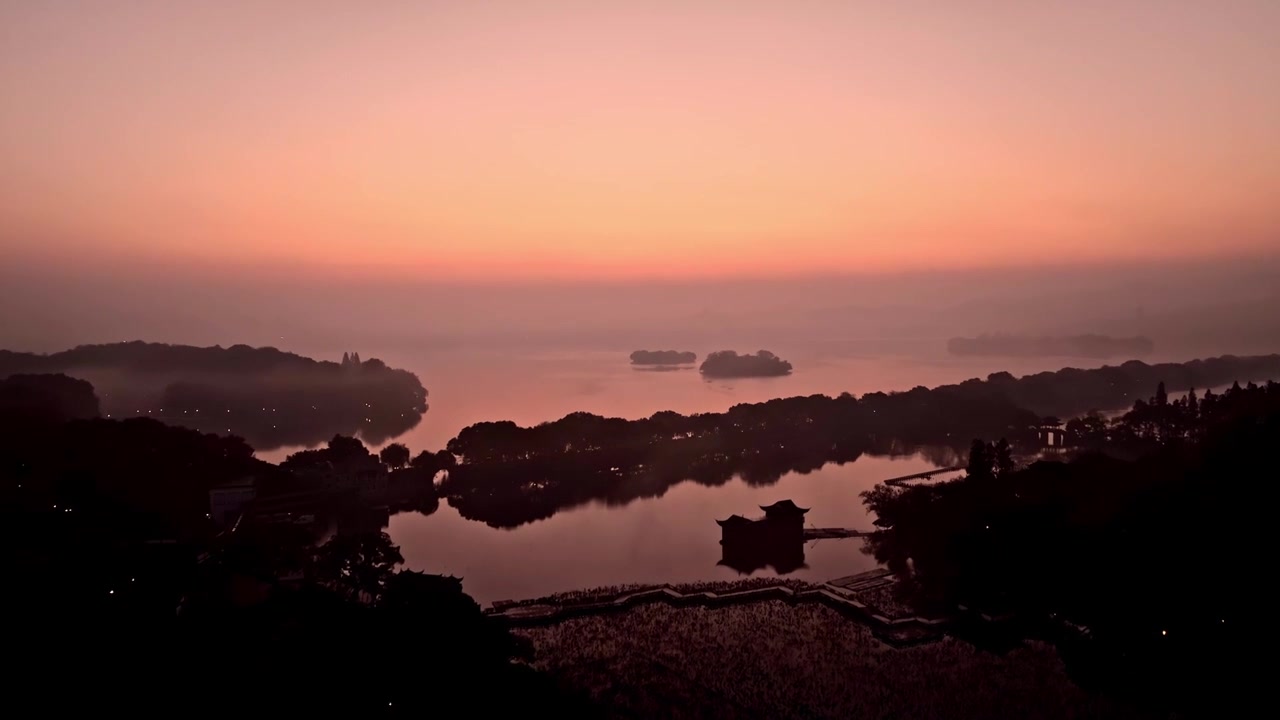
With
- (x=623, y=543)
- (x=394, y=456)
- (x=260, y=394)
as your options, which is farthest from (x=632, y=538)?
(x=260, y=394)

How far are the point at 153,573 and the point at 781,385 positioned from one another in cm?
9013

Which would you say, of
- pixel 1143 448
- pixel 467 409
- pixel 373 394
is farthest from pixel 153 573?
pixel 373 394

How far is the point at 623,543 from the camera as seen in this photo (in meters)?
31.0

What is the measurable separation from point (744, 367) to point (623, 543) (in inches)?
3718

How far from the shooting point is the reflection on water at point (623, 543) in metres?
26.4

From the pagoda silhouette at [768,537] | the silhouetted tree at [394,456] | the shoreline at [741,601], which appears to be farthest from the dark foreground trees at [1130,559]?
the silhouetted tree at [394,456]

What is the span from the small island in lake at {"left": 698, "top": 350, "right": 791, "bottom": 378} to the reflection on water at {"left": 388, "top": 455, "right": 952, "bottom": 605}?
79795 mm

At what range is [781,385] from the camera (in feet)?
341

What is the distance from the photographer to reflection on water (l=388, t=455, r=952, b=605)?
1040 inches

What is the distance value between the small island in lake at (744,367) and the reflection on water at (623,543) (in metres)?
79.8

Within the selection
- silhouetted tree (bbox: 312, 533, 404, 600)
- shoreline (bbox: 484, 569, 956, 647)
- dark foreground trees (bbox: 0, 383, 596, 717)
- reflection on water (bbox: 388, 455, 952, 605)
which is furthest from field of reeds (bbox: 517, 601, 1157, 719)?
reflection on water (bbox: 388, 455, 952, 605)

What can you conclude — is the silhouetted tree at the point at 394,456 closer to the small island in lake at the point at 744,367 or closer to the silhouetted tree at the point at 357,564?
the silhouetted tree at the point at 357,564

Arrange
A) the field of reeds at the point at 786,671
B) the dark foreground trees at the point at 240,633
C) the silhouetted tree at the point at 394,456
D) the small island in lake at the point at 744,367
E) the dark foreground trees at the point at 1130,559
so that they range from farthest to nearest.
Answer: the small island in lake at the point at 744,367
the silhouetted tree at the point at 394,456
the dark foreground trees at the point at 1130,559
the field of reeds at the point at 786,671
the dark foreground trees at the point at 240,633

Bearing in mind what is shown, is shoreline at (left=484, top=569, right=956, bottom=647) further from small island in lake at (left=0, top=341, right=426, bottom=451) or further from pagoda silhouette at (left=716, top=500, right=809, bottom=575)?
small island in lake at (left=0, top=341, right=426, bottom=451)
